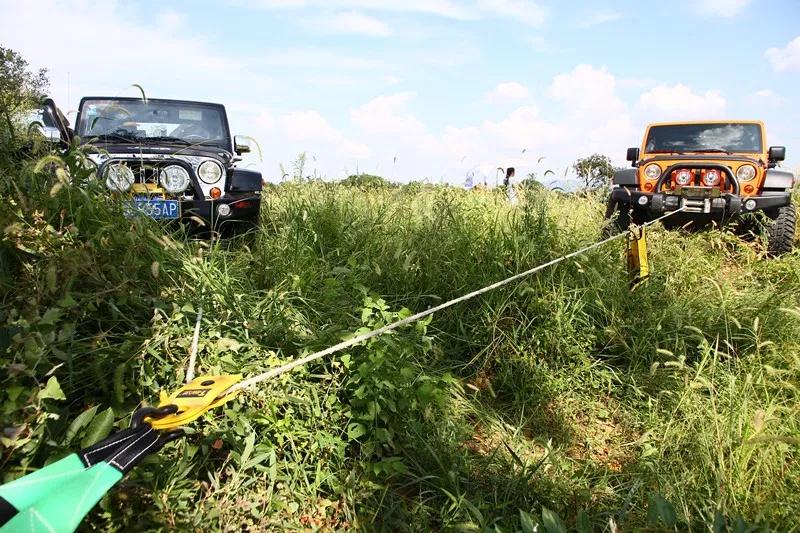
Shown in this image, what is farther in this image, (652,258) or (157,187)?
(652,258)

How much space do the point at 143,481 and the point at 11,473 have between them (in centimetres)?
34

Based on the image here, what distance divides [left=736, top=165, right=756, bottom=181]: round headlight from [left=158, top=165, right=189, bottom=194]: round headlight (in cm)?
564

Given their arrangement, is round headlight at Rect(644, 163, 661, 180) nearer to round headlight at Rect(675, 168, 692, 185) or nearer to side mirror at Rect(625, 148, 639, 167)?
round headlight at Rect(675, 168, 692, 185)

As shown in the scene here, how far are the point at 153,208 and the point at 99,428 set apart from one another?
1.45 meters

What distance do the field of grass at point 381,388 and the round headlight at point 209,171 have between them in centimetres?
92

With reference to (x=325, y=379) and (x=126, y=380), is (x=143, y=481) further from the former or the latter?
(x=325, y=379)

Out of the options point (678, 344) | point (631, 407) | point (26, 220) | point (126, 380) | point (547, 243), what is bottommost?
point (631, 407)

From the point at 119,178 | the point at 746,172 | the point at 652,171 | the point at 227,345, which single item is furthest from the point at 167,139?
the point at 746,172

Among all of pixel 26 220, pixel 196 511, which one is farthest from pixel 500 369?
pixel 26 220

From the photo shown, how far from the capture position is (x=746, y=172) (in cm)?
541

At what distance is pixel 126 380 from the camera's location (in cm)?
189

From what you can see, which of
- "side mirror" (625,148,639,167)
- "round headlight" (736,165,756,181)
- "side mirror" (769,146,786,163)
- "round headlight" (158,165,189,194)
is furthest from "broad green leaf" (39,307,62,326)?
"side mirror" (769,146,786,163)

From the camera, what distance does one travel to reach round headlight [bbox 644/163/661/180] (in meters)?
5.77

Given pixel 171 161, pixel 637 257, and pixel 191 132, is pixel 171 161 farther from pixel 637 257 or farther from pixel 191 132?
pixel 637 257
